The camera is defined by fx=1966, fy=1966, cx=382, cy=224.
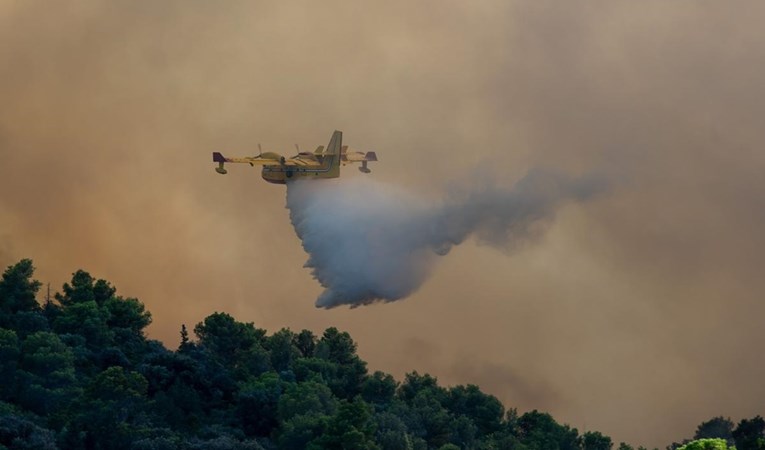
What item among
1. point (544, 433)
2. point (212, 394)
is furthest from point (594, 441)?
point (212, 394)

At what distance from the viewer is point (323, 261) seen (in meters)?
148

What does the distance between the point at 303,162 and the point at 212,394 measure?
22.5 metres

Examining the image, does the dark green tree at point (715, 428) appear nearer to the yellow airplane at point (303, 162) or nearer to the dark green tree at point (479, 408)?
the dark green tree at point (479, 408)

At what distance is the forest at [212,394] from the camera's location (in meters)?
142

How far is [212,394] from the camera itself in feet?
521

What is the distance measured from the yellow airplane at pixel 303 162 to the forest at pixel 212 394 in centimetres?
1758

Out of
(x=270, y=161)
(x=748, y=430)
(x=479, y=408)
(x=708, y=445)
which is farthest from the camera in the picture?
(x=479, y=408)

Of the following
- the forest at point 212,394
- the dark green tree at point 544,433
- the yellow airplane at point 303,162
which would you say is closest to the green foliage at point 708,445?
the forest at point 212,394

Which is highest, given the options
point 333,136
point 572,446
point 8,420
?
point 333,136

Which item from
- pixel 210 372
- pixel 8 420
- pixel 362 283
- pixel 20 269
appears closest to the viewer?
pixel 8 420

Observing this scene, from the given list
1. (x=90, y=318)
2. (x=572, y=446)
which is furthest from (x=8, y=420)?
(x=572, y=446)

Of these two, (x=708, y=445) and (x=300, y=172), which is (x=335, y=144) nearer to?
(x=300, y=172)

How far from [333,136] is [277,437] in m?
24.0

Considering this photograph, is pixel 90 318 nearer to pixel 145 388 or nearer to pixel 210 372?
pixel 210 372
